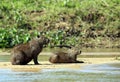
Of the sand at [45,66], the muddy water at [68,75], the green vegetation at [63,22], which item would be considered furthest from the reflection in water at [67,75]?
the green vegetation at [63,22]

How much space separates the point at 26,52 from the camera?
579 inches

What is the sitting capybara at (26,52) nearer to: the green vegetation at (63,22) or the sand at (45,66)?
the sand at (45,66)

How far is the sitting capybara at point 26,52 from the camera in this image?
14.5 m

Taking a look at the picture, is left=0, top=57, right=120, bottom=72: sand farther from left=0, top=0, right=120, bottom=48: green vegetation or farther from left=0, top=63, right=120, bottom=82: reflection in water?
left=0, top=0, right=120, bottom=48: green vegetation

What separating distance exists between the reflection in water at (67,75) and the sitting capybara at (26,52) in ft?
4.78

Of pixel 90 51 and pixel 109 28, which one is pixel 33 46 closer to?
pixel 90 51

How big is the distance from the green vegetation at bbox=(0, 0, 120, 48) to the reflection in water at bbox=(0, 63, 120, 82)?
7.25m

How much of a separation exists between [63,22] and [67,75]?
33.4ft

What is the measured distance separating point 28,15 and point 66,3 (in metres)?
1.73

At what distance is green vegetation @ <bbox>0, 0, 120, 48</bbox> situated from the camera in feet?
67.5

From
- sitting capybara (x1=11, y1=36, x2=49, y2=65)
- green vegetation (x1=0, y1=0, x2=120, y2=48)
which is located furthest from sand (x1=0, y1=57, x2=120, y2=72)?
green vegetation (x1=0, y1=0, x2=120, y2=48)

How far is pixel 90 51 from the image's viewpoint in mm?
18844

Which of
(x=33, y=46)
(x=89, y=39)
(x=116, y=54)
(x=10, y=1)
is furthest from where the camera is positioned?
(x=10, y=1)

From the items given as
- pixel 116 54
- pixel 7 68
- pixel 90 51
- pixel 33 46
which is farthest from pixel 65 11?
pixel 7 68
